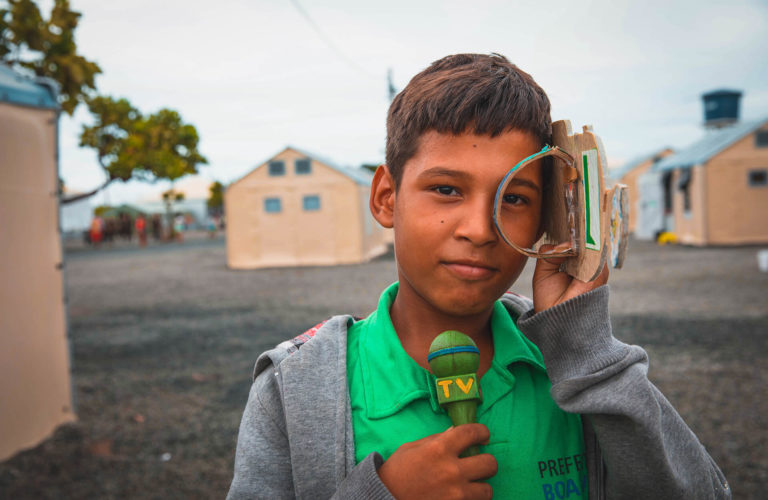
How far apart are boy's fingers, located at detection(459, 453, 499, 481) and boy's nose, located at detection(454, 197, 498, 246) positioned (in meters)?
0.40

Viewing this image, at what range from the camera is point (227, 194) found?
19.9 meters

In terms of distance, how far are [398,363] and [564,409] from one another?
0.36 meters

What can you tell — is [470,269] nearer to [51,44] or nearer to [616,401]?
[616,401]

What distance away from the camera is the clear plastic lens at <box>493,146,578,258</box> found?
1.13m

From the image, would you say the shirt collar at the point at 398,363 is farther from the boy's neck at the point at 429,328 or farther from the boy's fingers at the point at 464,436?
the boy's fingers at the point at 464,436

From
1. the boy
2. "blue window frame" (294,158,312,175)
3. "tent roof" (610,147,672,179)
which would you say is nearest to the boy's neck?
the boy

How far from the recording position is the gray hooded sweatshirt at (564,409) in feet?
3.58

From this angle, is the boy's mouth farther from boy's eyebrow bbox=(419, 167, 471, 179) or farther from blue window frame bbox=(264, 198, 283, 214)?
blue window frame bbox=(264, 198, 283, 214)

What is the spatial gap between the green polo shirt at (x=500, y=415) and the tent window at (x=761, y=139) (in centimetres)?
2224

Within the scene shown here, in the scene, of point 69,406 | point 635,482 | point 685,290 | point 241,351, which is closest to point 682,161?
point 685,290

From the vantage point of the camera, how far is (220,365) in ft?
22.9

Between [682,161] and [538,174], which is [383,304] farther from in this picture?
[682,161]

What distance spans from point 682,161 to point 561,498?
78.6ft

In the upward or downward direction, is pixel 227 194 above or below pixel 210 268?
above
